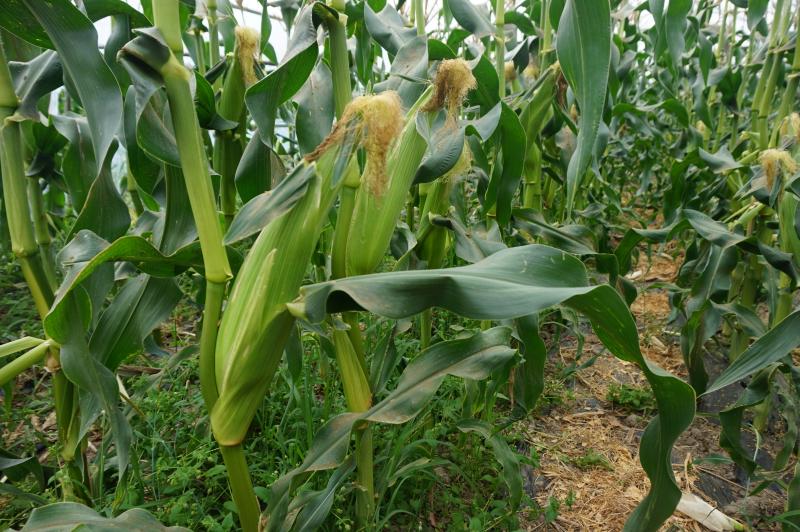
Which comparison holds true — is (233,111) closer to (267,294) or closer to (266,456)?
(267,294)

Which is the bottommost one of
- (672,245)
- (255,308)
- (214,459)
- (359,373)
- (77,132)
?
(672,245)

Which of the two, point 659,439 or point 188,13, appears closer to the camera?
point 659,439

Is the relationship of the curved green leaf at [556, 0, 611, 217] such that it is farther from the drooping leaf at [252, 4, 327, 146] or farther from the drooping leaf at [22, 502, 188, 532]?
the drooping leaf at [22, 502, 188, 532]

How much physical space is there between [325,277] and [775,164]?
1.43 metres

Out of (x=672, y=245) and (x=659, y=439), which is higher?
(x=659, y=439)

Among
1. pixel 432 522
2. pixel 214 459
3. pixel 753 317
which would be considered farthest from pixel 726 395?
pixel 214 459

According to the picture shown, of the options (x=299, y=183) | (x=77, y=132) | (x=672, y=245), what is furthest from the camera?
(x=672, y=245)

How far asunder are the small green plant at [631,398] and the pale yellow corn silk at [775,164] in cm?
93

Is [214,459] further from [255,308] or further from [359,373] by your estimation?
[255,308]

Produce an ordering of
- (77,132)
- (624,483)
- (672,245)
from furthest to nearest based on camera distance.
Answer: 1. (672,245)
2. (624,483)
3. (77,132)

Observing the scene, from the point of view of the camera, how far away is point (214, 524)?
1.20 m

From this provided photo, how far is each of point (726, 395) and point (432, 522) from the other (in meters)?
1.45

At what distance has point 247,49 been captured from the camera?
1.13 m

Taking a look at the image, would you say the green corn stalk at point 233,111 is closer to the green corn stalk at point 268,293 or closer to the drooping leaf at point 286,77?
the drooping leaf at point 286,77
